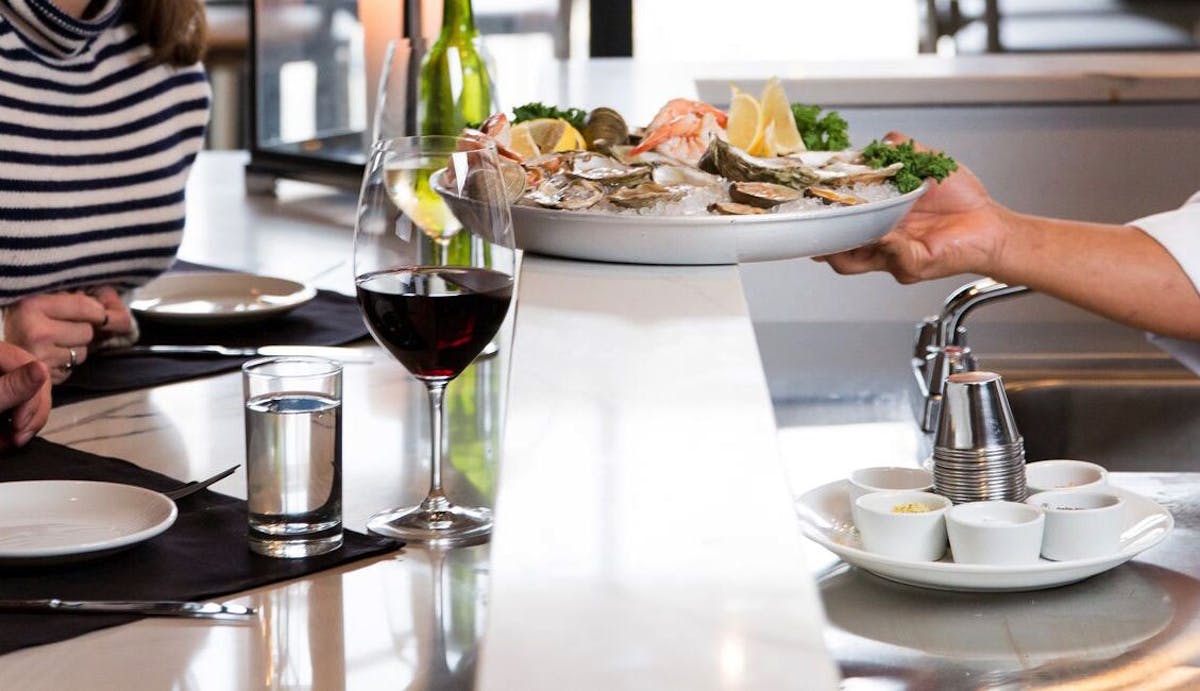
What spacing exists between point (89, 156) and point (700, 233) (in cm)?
87

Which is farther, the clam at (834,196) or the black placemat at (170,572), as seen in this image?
the clam at (834,196)

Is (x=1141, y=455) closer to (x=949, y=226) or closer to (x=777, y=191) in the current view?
(x=949, y=226)

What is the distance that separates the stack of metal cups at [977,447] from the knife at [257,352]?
2.01 feet

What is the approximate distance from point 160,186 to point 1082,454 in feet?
3.60

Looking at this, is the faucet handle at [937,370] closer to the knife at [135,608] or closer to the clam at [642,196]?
the clam at [642,196]

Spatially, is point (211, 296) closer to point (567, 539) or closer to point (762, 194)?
point (762, 194)

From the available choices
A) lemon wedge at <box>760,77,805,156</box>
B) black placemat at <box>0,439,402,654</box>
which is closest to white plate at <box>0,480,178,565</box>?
black placemat at <box>0,439,402,654</box>

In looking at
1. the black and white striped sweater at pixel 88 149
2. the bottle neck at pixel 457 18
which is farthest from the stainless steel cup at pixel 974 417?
the black and white striped sweater at pixel 88 149

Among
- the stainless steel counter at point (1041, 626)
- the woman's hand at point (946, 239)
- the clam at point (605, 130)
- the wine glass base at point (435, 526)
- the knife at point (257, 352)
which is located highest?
the clam at point (605, 130)

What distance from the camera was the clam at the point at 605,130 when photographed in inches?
45.3

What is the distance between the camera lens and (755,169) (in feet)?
3.19

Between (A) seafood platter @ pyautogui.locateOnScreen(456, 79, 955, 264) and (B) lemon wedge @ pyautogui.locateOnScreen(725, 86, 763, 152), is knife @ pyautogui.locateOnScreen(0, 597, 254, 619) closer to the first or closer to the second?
(A) seafood platter @ pyautogui.locateOnScreen(456, 79, 955, 264)

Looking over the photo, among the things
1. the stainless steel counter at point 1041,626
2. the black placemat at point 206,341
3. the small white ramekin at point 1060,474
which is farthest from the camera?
the black placemat at point 206,341

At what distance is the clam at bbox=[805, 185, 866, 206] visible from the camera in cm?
95
